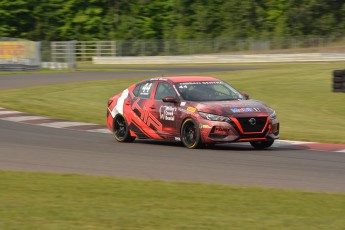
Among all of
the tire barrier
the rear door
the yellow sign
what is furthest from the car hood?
the yellow sign

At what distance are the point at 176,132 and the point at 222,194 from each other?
6121mm

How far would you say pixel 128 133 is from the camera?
661 inches

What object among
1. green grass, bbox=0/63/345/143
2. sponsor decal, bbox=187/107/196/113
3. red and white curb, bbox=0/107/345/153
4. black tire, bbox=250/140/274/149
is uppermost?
sponsor decal, bbox=187/107/196/113

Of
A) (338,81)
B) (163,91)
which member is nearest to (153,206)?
(163,91)

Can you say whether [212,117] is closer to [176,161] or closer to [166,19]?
[176,161]

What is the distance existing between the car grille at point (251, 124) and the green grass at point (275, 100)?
243 centimetres

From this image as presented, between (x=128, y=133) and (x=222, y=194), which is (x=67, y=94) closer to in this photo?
(x=128, y=133)

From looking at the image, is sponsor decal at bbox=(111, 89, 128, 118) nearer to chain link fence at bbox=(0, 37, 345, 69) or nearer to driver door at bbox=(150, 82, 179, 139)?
driver door at bbox=(150, 82, 179, 139)

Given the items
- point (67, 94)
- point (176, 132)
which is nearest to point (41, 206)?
point (176, 132)

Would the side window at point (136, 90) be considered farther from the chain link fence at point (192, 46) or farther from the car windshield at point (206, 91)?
the chain link fence at point (192, 46)

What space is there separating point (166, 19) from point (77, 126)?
68892mm

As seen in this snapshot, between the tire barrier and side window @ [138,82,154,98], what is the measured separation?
518 inches

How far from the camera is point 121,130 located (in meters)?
17.0

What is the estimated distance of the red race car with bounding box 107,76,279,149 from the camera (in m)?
15.0
